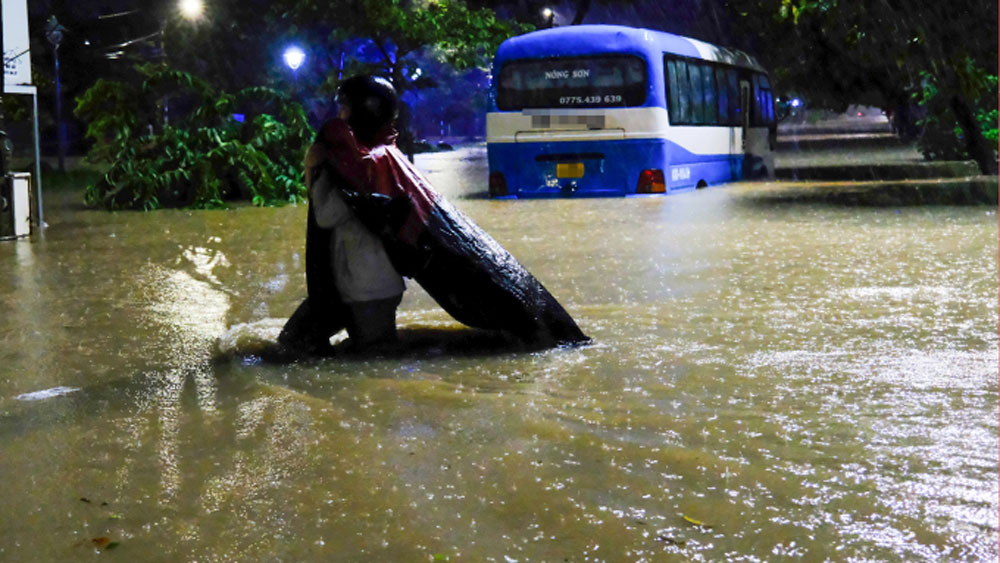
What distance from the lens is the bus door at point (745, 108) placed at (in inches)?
972

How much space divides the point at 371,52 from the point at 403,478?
1646 inches

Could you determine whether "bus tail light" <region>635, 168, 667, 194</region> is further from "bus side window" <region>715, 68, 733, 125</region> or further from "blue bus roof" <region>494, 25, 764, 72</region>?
"bus side window" <region>715, 68, 733, 125</region>

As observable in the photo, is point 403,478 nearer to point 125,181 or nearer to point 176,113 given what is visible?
point 125,181

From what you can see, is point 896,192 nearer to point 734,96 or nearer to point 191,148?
point 734,96

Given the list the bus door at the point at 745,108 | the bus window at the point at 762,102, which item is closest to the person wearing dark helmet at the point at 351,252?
the bus door at the point at 745,108

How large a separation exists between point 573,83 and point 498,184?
6.87ft

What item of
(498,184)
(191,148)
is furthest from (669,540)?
(191,148)

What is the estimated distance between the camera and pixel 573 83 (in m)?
19.8

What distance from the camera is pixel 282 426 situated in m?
5.07

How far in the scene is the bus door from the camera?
81.0ft

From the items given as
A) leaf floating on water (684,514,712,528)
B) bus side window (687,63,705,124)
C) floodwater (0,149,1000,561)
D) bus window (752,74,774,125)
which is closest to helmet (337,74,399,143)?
floodwater (0,149,1000,561)

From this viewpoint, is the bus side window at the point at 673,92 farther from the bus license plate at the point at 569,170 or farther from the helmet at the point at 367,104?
the helmet at the point at 367,104

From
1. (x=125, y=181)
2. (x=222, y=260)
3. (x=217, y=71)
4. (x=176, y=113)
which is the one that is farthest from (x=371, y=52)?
(x=222, y=260)

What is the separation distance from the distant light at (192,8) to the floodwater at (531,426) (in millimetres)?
22022
